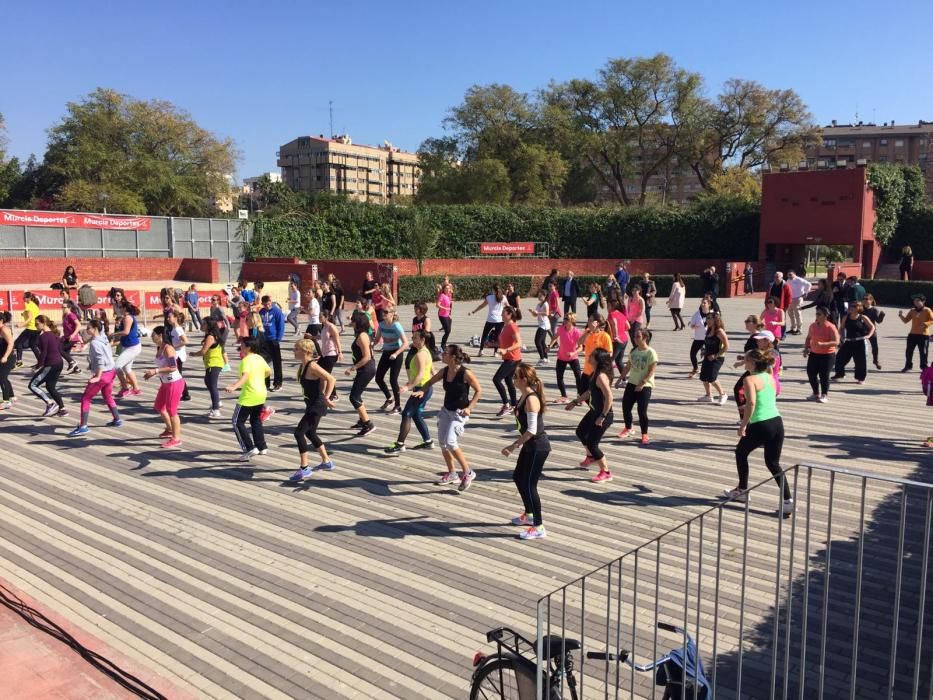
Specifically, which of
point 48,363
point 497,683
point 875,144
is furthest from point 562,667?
point 875,144

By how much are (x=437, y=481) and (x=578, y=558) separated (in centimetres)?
263

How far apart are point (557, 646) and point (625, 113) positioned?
66.9 metres

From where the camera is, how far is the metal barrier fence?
471cm

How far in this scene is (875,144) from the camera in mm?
137750

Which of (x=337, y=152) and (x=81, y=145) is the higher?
(x=337, y=152)

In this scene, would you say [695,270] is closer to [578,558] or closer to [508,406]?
[508,406]

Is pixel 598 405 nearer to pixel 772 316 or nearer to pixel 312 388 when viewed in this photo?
pixel 312 388

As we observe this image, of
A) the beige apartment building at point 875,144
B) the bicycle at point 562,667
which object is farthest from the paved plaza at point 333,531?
the beige apartment building at point 875,144

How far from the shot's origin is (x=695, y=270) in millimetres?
42938

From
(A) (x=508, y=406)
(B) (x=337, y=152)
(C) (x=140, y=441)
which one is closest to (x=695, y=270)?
(A) (x=508, y=406)

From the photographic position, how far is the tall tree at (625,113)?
65.3 metres

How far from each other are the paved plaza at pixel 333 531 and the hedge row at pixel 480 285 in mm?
20671

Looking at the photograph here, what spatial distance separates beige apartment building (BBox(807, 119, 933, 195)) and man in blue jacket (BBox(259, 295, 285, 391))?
133 metres

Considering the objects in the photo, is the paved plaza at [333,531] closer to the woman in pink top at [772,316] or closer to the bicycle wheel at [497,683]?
the bicycle wheel at [497,683]
